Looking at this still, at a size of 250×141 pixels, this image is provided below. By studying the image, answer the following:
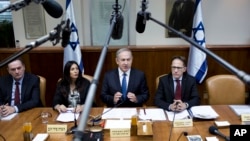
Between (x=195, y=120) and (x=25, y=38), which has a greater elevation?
(x=25, y=38)

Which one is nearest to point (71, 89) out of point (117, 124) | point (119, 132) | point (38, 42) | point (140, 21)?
point (117, 124)

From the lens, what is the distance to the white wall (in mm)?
4141

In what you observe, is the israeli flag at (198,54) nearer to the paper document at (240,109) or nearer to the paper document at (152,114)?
the paper document at (240,109)

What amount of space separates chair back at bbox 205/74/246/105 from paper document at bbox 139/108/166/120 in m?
0.81

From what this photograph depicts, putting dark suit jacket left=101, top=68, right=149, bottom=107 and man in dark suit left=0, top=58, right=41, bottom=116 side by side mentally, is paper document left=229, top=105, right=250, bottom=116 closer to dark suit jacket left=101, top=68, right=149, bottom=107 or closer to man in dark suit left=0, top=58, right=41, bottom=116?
dark suit jacket left=101, top=68, right=149, bottom=107

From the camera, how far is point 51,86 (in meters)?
4.39

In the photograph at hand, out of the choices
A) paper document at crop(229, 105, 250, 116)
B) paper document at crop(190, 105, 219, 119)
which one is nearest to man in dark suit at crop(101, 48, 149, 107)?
paper document at crop(190, 105, 219, 119)

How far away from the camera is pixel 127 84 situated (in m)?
3.12

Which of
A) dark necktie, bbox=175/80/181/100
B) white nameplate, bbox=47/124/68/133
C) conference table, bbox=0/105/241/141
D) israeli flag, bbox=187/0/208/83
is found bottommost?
conference table, bbox=0/105/241/141

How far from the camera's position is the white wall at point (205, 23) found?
13.6 ft

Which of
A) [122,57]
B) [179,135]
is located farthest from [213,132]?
[122,57]

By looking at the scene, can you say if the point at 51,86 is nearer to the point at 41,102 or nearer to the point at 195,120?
the point at 41,102

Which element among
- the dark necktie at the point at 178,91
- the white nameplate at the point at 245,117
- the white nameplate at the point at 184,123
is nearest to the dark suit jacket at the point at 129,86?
the dark necktie at the point at 178,91

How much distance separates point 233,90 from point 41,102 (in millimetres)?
2282
